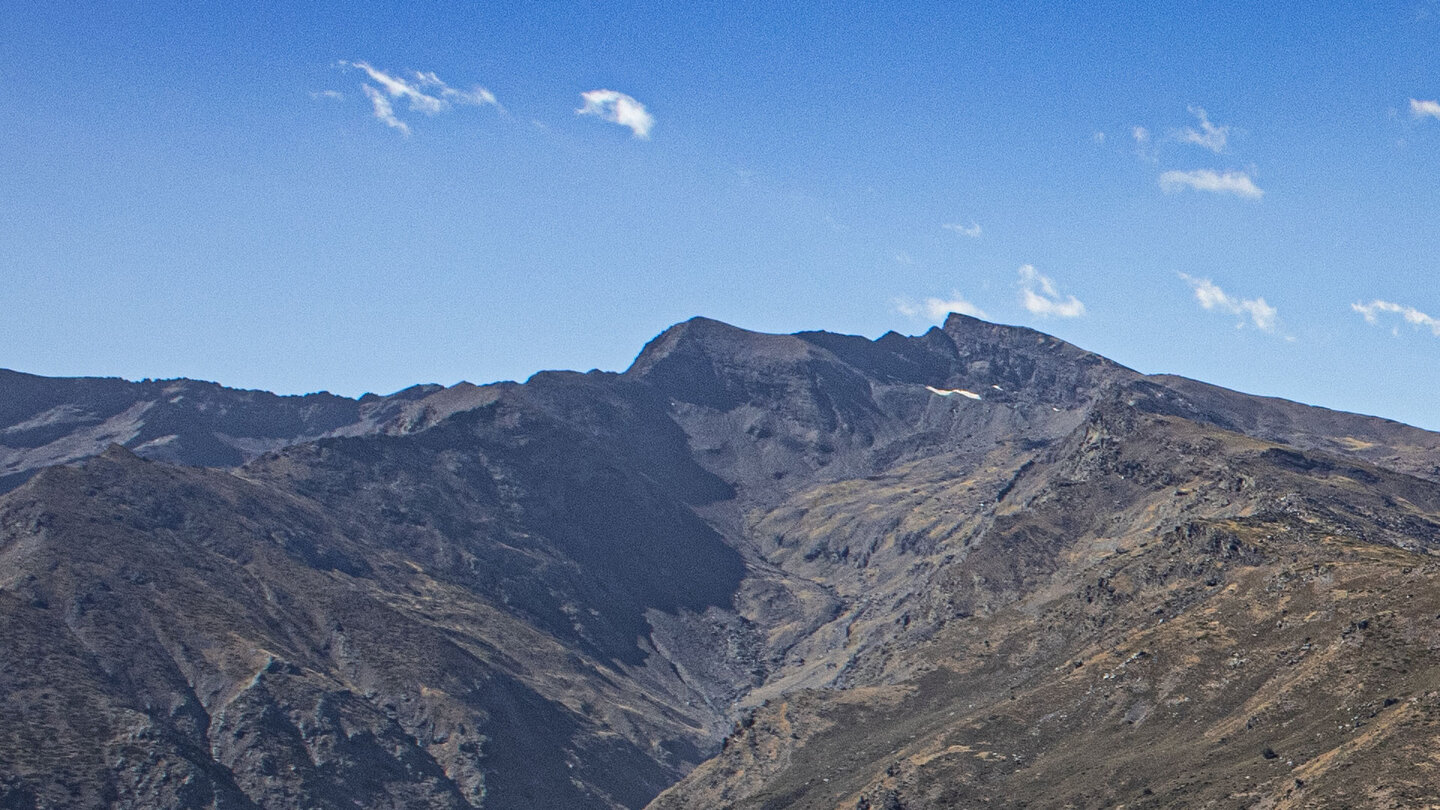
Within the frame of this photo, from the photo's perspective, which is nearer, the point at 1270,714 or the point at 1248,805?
the point at 1248,805

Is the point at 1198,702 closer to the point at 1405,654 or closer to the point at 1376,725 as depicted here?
the point at 1405,654

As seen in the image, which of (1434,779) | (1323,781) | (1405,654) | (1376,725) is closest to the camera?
(1434,779)

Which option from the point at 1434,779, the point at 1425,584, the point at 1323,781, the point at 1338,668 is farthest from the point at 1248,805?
the point at 1425,584

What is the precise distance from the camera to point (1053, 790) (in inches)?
7441

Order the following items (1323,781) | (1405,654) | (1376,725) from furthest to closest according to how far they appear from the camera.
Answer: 1. (1405,654)
2. (1376,725)
3. (1323,781)

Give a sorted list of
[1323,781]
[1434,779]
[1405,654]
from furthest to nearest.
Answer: [1405,654] → [1323,781] → [1434,779]

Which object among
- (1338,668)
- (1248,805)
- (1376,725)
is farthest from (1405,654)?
(1248,805)

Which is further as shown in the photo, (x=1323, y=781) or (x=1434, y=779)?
(x=1323, y=781)

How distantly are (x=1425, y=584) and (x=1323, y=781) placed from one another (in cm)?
5871

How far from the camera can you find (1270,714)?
17962cm

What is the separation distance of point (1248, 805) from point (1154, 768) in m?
28.7

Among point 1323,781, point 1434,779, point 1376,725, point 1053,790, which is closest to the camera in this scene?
point 1434,779

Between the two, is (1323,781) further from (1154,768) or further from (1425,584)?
(1425,584)

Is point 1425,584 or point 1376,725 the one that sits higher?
point 1425,584
